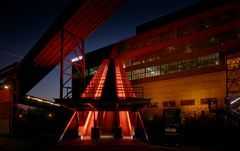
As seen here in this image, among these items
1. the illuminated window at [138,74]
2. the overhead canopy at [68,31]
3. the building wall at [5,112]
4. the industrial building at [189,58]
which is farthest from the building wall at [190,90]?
the building wall at [5,112]

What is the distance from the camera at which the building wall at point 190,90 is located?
36812 millimetres

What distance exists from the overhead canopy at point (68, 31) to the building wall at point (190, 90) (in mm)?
16627

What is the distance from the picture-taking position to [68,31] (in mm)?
27141

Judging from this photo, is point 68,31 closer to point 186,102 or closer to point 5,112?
point 5,112

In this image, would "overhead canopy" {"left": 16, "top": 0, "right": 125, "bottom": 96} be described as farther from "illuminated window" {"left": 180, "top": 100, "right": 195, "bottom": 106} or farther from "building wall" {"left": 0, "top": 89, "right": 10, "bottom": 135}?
"illuminated window" {"left": 180, "top": 100, "right": 195, "bottom": 106}

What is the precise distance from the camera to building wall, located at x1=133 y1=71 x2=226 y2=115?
121 feet

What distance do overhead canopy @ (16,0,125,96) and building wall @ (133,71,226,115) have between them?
54.6 feet

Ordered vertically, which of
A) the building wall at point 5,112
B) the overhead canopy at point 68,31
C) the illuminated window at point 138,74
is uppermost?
the overhead canopy at point 68,31

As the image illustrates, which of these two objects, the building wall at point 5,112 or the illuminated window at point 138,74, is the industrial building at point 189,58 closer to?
the illuminated window at point 138,74

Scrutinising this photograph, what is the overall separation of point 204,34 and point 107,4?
60.6 feet

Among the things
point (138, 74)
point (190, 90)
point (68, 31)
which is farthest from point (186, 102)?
point (68, 31)

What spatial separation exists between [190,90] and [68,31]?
19.8m

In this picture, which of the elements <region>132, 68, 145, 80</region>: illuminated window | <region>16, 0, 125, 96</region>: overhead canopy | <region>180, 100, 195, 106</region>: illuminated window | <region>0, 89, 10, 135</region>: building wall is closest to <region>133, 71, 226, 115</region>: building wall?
<region>180, 100, 195, 106</region>: illuminated window

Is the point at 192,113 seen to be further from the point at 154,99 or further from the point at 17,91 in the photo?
the point at 17,91
